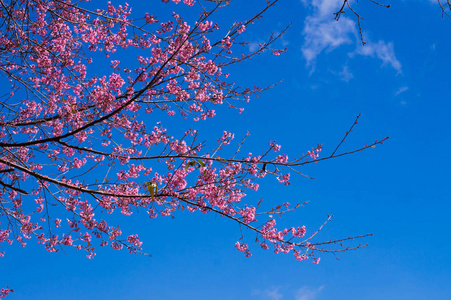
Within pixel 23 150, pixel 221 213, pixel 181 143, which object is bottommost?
pixel 221 213

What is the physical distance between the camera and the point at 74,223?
6477 millimetres

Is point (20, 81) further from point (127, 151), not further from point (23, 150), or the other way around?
point (127, 151)

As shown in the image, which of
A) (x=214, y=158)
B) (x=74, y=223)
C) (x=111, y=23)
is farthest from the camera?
(x=111, y=23)

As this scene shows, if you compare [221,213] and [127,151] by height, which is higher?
[127,151]

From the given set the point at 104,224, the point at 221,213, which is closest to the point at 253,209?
the point at 221,213

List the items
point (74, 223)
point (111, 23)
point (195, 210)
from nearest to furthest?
point (195, 210) → point (74, 223) → point (111, 23)

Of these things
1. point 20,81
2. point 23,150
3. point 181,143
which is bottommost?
point 181,143

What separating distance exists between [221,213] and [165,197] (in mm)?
821

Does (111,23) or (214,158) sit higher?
(111,23)

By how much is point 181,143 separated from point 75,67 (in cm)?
308

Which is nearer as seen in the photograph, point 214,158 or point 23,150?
point 214,158

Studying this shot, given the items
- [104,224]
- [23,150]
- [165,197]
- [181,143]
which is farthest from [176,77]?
[23,150]

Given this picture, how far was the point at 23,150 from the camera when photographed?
7301mm

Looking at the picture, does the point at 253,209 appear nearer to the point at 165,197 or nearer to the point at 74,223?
the point at 165,197
